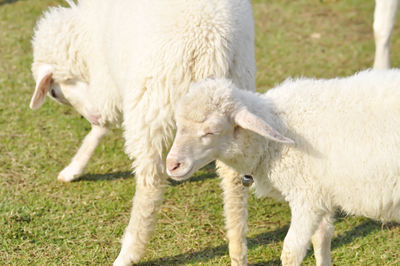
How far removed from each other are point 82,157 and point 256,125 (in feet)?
8.07

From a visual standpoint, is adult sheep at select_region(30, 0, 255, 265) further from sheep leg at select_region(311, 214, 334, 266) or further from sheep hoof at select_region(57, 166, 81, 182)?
sheep hoof at select_region(57, 166, 81, 182)

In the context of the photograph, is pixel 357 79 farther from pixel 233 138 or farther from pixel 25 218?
pixel 25 218

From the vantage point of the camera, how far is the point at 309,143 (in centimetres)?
294

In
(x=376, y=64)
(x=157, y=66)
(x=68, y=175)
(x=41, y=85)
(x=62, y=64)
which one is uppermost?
(x=157, y=66)

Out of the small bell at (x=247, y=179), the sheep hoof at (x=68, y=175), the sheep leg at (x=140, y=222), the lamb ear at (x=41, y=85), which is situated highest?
the lamb ear at (x=41, y=85)

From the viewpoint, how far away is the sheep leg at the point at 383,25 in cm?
511

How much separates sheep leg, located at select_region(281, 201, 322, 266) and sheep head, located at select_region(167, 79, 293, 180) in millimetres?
528

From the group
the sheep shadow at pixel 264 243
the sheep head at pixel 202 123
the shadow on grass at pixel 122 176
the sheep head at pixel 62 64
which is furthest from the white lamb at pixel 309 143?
the shadow on grass at pixel 122 176

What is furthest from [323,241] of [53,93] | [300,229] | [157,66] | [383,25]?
[383,25]

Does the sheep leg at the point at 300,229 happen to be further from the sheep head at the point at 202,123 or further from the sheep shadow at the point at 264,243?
the sheep shadow at the point at 264,243

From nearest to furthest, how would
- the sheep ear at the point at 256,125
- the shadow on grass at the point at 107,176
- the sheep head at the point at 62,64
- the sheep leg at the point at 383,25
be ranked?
the sheep ear at the point at 256,125
the sheep head at the point at 62,64
the shadow on grass at the point at 107,176
the sheep leg at the point at 383,25

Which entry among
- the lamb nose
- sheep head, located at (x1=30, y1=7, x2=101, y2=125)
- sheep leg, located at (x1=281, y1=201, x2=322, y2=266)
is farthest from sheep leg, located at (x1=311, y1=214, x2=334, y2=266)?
sheep head, located at (x1=30, y1=7, x2=101, y2=125)

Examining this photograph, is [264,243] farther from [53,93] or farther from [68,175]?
[53,93]

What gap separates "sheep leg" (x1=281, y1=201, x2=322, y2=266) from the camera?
9.66 ft
